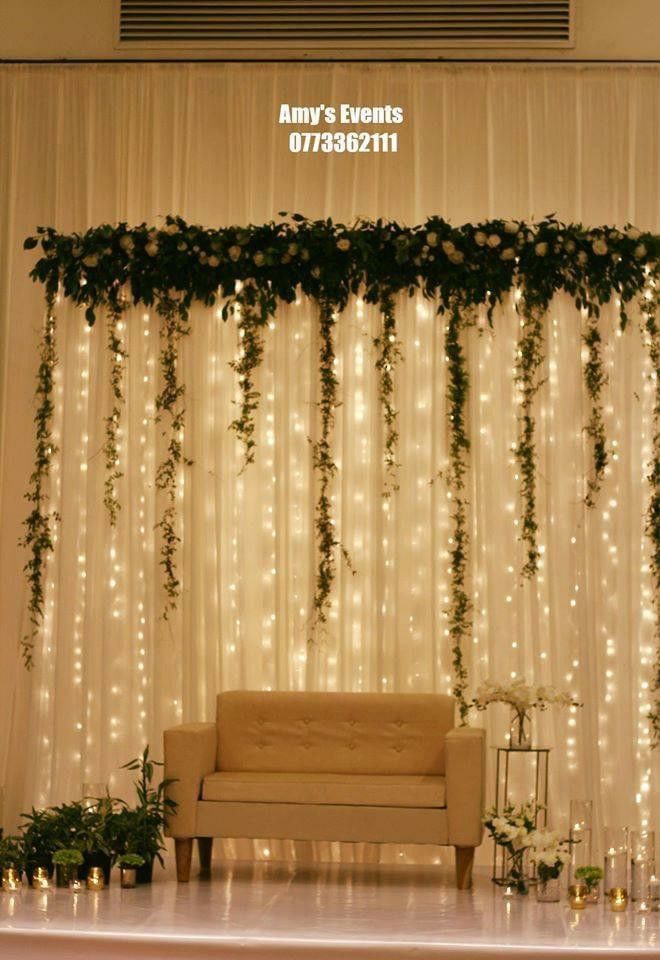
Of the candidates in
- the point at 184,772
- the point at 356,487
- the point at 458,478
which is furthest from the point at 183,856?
the point at 458,478

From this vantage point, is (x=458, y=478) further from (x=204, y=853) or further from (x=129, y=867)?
(x=129, y=867)

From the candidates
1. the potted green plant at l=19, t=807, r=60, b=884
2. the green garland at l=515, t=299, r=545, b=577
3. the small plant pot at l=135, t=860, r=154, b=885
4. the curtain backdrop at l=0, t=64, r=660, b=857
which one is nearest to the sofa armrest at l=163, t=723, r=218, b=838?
the small plant pot at l=135, t=860, r=154, b=885

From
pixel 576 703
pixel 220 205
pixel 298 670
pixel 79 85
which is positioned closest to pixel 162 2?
pixel 79 85

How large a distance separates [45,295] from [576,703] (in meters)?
3.29

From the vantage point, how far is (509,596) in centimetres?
664

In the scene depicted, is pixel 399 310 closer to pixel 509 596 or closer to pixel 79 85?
pixel 509 596

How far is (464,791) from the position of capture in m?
5.47

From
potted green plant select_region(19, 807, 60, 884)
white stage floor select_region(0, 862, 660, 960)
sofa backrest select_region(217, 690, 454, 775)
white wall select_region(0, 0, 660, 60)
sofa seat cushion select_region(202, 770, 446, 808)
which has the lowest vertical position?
white stage floor select_region(0, 862, 660, 960)

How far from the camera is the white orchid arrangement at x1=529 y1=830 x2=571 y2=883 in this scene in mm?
5207

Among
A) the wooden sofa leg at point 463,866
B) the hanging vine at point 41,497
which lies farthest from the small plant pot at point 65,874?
the wooden sofa leg at point 463,866

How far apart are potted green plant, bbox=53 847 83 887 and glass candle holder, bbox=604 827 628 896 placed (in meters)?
2.06

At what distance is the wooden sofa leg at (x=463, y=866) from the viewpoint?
5559 mm

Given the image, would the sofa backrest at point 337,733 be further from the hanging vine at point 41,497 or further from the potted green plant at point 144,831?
the hanging vine at point 41,497

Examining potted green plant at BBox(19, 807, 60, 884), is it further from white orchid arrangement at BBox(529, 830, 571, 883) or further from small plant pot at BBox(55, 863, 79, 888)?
white orchid arrangement at BBox(529, 830, 571, 883)
